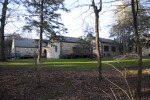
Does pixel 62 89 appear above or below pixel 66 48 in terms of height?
below

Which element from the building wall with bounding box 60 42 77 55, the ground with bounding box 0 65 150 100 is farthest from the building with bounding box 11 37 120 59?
the ground with bounding box 0 65 150 100

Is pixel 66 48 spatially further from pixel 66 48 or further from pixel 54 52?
pixel 54 52

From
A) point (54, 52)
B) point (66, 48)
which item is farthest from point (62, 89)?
point (54, 52)

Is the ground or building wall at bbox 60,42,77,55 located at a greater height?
building wall at bbox 60,42,77,55

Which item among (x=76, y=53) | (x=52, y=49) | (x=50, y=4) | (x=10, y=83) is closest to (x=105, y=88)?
(x=10, y=83)

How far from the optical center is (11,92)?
5652 millimetres

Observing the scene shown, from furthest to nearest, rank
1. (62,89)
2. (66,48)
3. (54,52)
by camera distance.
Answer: (54,52) < (66,48) < (62,89)

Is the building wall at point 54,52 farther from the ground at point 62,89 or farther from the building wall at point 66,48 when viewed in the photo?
the ground at point 62,89

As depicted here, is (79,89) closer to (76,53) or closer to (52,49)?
(76,53)

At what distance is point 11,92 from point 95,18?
565cm

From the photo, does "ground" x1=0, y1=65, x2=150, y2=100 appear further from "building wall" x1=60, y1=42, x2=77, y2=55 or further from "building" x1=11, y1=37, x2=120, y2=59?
"building wall" x1=60, y1=42, x2=77, y2=55

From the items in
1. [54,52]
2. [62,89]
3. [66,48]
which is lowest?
[62,89]

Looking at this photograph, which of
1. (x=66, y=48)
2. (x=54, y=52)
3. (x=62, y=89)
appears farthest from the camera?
(x=54, y=52)

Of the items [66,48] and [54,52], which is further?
[54,52]
